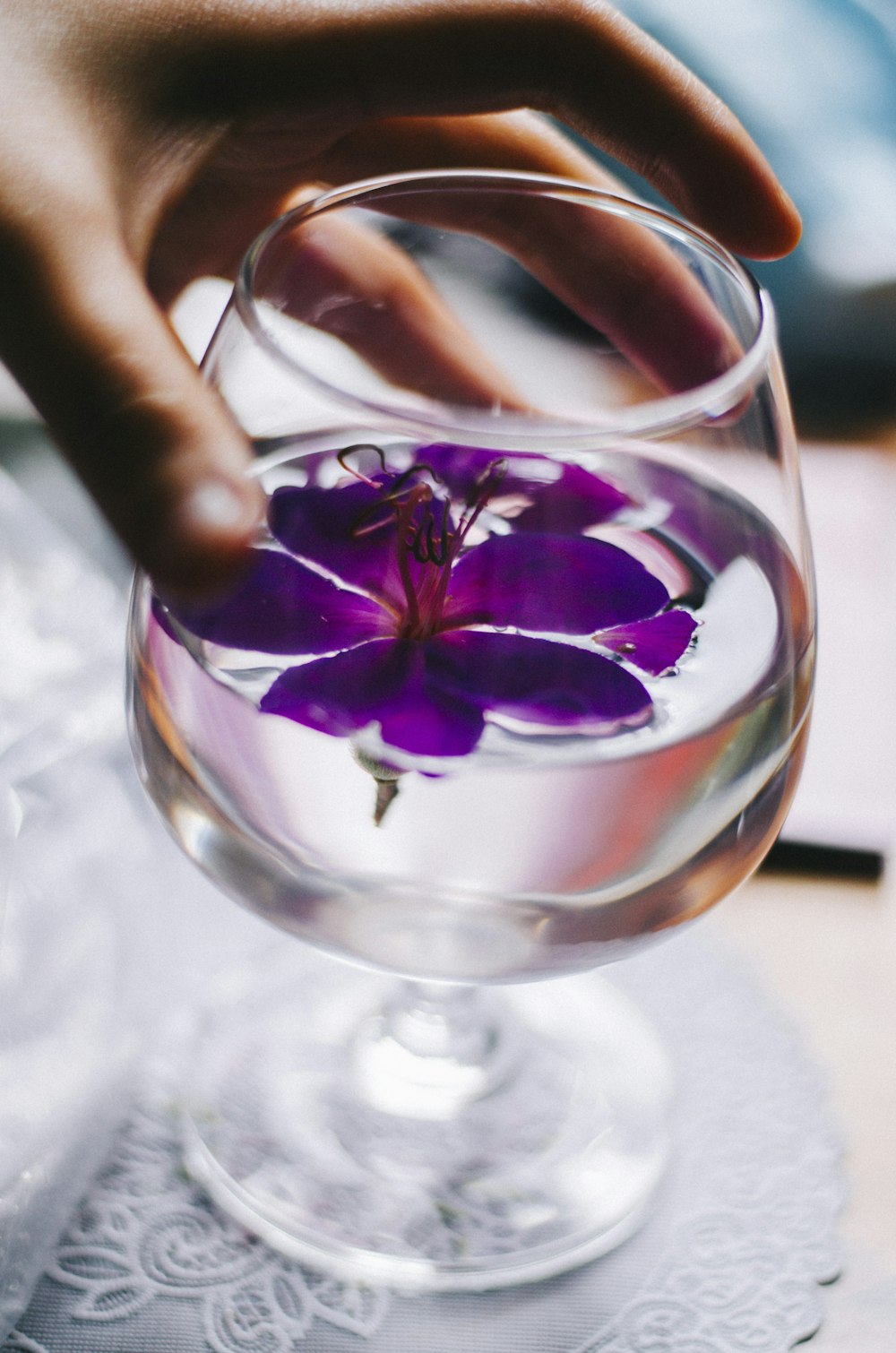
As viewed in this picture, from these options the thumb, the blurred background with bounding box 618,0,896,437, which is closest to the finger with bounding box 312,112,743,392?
→ the thumb

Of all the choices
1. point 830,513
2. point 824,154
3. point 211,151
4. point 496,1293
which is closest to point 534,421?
point 211,151

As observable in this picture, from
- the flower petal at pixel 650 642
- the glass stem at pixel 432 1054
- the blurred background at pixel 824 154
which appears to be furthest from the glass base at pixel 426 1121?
the blurred background at pixel 824 154

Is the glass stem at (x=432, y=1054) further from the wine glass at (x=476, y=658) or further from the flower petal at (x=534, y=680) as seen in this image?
the flower petal at (x=534, y=680)

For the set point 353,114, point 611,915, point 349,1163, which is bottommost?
point 349,1163

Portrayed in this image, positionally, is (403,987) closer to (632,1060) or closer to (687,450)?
(632,1060)

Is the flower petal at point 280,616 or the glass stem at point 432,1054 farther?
the glass stem at point 432,1054

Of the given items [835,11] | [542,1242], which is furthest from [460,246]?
[835,11]

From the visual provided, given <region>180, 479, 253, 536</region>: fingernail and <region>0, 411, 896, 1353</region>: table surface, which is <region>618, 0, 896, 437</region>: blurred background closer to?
<region>0, 411, 896, 1353</region>: table surface
